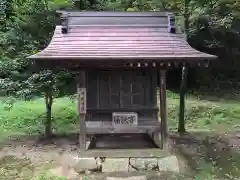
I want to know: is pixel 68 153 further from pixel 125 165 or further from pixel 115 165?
pixel 125 165

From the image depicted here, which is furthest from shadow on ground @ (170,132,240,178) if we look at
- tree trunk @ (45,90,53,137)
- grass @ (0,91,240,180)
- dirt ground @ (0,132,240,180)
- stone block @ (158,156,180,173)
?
tree trunk @ (45,90,53,137)

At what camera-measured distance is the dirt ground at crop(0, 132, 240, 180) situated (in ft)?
30.2

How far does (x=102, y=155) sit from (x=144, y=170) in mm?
1100

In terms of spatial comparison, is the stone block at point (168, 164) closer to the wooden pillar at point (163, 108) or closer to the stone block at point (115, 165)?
the wooden pillar at point (163, 108)

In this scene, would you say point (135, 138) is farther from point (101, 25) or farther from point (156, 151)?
point (101, 25)

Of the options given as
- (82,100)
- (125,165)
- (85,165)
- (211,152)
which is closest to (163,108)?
(125,165)

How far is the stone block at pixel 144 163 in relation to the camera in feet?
30.1

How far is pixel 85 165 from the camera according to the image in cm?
915

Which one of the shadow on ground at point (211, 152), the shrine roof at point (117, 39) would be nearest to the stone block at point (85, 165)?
the shadow on ground at point (211, 152)

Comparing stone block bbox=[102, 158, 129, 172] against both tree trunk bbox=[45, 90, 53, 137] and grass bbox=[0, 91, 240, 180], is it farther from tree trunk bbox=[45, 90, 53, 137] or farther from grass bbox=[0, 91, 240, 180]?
grass bbox=[0, 91, 240, 180]

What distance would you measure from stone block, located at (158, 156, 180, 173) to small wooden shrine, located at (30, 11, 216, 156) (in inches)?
18.8

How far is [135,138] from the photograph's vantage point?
11.0 meters

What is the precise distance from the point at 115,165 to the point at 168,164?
50.9 inches

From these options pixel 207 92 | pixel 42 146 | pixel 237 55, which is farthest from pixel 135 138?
pixel 237 55
